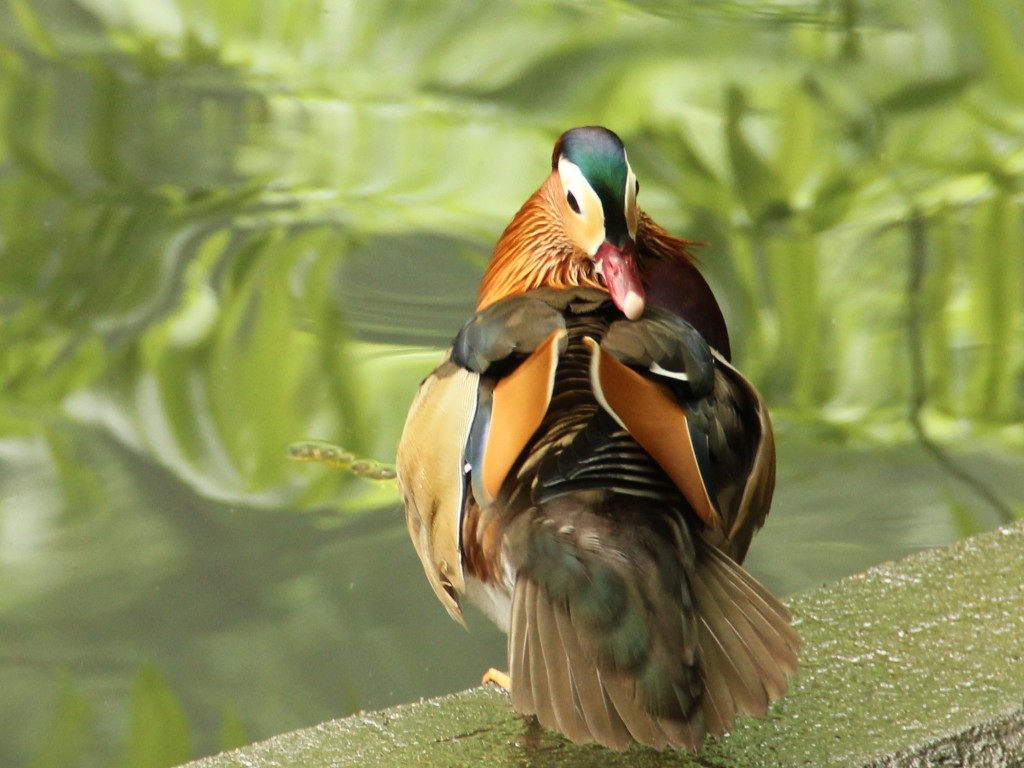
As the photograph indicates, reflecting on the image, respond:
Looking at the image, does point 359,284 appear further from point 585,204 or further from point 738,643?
point 738,643

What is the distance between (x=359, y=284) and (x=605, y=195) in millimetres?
1682

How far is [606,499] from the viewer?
1169 mm

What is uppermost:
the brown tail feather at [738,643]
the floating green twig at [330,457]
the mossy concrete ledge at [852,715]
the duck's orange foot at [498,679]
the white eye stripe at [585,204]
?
the white eye stripe at [585,204]

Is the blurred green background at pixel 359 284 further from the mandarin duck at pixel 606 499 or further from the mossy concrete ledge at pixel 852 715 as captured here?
the mandarin duck at pixel 606 499

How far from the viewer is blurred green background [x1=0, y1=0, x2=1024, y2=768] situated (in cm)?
279

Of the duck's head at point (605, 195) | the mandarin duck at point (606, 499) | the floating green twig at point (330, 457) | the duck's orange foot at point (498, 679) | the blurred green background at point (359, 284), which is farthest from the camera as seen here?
the floating green twig at point (330, 457)

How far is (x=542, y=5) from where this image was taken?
118 inches

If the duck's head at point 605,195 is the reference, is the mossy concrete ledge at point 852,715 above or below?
below

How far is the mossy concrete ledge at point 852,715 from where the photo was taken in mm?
1237

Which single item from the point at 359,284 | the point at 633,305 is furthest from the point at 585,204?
the point at 359,284

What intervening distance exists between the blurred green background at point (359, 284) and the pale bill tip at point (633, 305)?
5.85ft

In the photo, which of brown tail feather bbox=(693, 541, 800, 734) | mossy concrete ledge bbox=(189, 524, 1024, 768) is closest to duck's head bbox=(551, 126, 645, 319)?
brown tail feather bbox=(693, 541, 800, 734)

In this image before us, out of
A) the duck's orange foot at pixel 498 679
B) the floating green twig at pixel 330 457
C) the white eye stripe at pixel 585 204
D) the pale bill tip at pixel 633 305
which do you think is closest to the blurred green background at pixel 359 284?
the floating green twig at pixel 330 457

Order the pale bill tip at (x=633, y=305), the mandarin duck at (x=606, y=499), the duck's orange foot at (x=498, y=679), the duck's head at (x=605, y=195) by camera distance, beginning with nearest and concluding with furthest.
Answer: the mandarin duck at (x=606, y=499) < the pale bill tip at (x=633, y=305) < the duck's head at (x=605, y=195) < the duck's orange foot at (x=498, y=679)
